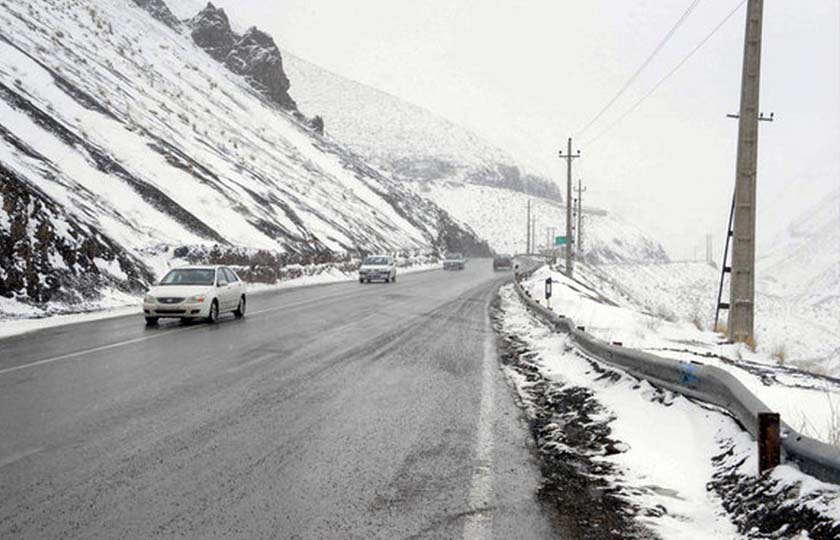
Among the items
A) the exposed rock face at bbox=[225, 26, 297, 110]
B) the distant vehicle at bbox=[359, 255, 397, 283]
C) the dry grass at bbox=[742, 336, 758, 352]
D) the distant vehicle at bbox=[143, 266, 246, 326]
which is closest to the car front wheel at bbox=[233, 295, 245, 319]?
the distant vehicle at bbox=[143, 266, 246, 326]

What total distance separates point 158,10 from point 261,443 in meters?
92.4

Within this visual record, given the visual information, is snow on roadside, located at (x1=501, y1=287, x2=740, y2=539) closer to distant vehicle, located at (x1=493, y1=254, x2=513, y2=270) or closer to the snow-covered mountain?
distant vehicle, located at (x1=493, y1=254, x2=513, y2=270)

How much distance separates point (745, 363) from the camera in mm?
11562

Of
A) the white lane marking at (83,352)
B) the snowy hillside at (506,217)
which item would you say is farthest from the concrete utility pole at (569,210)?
the snowy hillside at (506,217)

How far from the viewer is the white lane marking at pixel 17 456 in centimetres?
567

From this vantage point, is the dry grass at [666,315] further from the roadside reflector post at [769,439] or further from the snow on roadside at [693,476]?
the roadside reflector post at [769,439]

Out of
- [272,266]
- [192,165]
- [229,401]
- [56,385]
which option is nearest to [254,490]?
[229,401]

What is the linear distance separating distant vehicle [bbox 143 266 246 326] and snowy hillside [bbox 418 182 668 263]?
13448 cm

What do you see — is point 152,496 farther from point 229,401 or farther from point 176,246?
Answer: point 176,246

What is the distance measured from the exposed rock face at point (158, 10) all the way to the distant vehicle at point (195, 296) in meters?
75.7

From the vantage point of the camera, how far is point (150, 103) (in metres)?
52.4

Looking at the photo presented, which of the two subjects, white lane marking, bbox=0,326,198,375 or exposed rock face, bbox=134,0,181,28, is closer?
white lane marking, bbox=0,326,198,375

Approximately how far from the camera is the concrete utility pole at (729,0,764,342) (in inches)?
577

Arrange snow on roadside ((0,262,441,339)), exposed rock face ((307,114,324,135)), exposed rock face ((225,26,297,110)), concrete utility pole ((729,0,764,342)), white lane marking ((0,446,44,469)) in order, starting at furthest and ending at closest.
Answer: exposed rock face ((307,114,324,135)) → exposed rock face ((225,26,297,110)) → snow on roadside ((0,262,441,339)) → concrete utility pole ((729,0,764,342)) → white lane marking ((0,446,44,469))
